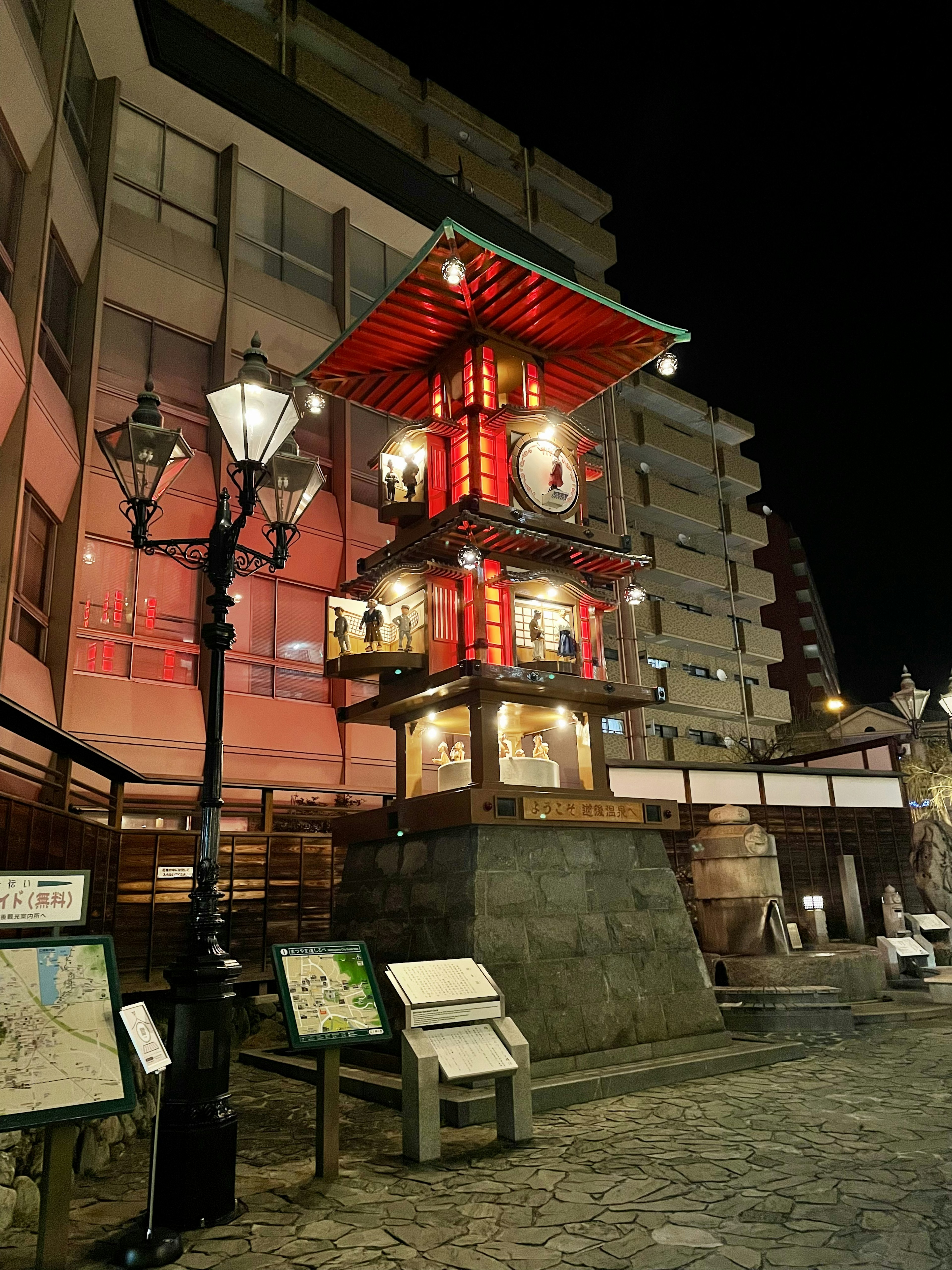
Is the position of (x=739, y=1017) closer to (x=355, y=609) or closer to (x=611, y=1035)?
(x=611, y=1035)

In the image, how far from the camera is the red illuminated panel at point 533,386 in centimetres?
1322

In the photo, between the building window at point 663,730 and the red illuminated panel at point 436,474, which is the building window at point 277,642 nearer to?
the red illuminated panel at point 436,474

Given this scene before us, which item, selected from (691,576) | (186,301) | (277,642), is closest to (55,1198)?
(277,642)

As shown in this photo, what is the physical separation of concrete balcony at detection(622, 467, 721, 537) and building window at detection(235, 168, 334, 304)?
1589 cm

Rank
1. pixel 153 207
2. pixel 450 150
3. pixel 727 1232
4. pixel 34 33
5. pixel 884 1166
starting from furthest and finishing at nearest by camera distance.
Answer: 1. pixel 450 150
2. pixel 153 207
3. pixel 34 33
4. pixel 884 1166
5. pixel 727 1232

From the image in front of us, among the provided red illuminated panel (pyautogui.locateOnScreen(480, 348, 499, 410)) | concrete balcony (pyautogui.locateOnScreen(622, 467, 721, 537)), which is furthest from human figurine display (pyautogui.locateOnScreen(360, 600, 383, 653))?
concrete balcony (pyautogui.locateOnScreen(622, 467, 721, 537))

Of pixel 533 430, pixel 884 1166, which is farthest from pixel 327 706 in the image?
pixel 884 1166

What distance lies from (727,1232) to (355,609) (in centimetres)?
908

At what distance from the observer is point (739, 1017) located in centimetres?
1303

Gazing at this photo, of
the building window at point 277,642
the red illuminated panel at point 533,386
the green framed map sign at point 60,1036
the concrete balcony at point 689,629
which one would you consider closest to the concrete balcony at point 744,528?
the concrete balcony at point 689,629

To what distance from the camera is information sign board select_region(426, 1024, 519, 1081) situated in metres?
7.07

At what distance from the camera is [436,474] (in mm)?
12867

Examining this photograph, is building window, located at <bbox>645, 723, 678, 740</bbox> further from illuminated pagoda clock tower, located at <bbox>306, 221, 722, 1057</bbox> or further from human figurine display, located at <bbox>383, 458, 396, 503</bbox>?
human figurine display, located at <bbox>383, 458, 396, 503</bbox>

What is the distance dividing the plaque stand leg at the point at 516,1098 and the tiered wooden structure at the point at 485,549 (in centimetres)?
353
